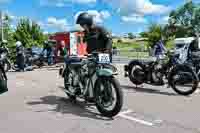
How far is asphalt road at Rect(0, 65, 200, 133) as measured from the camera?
489 cm

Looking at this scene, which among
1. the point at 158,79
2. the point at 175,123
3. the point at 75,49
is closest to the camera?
the point at 175,123

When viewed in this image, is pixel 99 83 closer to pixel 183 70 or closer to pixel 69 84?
pixel 69 84

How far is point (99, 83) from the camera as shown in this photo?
5.70m

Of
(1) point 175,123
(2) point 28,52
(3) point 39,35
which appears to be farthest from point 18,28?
(1) point 175,123

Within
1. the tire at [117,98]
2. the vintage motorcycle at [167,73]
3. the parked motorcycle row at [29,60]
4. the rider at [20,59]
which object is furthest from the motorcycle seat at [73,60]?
the rider at [20,59]

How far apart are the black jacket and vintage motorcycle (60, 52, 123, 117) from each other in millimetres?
344

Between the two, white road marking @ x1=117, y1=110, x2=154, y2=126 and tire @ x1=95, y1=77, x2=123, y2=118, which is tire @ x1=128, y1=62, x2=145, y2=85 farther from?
tire @ x1=95, y1=77, x2=123, y2=118

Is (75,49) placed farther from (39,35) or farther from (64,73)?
(39,35)

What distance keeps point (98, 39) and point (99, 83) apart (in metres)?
1.02

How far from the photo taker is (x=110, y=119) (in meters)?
5.39

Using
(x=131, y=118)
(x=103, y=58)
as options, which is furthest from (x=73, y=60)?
(x=131, y=118)

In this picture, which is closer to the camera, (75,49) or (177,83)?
(177,83)

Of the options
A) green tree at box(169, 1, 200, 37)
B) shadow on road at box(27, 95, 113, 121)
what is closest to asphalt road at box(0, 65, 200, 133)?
shadow on road at box(27, 95, 113, 121)

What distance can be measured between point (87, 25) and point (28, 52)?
36.7 ft
